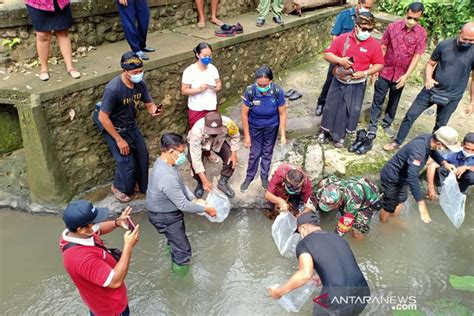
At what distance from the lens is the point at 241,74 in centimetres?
682

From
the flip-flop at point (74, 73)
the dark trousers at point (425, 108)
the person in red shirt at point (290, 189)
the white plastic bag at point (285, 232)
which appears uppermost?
the flip-flop at point (74, 73)

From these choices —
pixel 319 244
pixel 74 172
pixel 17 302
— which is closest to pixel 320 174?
pixel 319 244

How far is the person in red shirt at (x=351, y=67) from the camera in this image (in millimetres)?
4926

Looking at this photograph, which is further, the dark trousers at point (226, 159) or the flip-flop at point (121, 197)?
the flip-flop at point (121, 197)

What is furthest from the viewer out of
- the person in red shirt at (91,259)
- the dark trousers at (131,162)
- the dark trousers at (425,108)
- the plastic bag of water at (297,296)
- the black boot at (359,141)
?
the black boot at (359,141)

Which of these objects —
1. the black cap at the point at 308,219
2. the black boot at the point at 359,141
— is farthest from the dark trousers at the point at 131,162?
the black boot at the point at 359,141

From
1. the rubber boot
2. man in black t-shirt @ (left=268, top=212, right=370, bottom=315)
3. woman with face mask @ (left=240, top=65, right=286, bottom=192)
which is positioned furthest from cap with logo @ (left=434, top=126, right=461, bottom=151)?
the rubber boot

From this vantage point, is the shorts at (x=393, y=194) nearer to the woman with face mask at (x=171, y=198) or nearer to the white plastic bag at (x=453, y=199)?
the white plastic bag at (x=453, y=199)

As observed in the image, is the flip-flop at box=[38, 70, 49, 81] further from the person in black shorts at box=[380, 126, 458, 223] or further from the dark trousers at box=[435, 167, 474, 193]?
the dark trousers at box=[435, 167, 474, 193]

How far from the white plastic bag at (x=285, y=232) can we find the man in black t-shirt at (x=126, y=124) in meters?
1.86

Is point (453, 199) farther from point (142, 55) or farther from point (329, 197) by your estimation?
point (142, 55)

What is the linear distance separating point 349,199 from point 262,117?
4.39 ft

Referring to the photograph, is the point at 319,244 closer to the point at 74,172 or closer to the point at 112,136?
the point at 112,136

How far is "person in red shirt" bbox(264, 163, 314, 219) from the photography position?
163 inches
